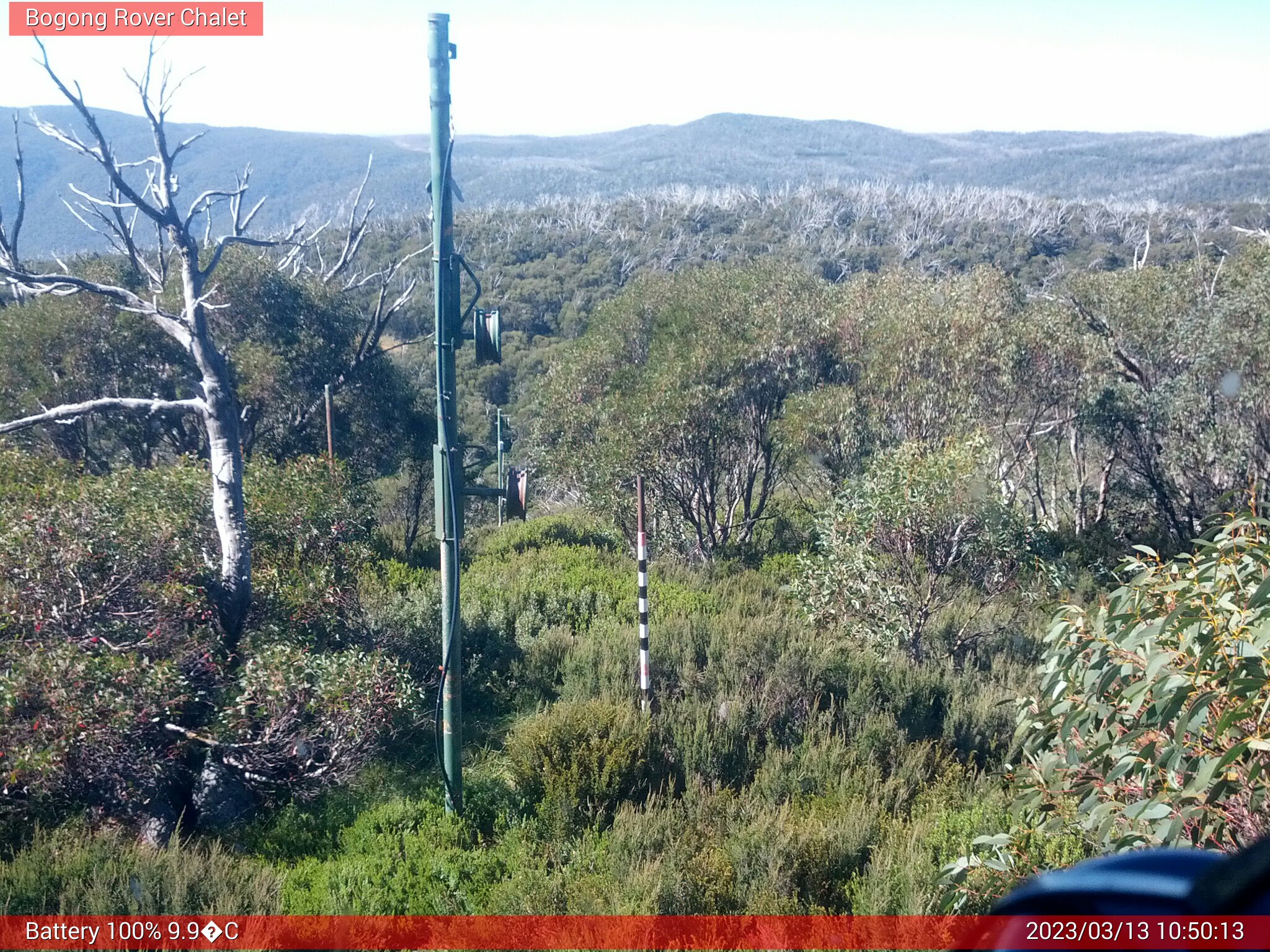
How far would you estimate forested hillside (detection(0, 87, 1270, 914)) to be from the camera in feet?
14.9

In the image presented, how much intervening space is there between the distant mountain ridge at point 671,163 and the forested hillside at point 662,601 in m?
45.1

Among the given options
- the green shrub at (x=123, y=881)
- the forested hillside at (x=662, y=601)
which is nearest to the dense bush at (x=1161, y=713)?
the forested hillside at (x=662, y=601)

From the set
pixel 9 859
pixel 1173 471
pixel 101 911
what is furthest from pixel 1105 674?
pixel 1173 471

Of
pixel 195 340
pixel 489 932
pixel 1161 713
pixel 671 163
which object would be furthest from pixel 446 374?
pixel 671 163

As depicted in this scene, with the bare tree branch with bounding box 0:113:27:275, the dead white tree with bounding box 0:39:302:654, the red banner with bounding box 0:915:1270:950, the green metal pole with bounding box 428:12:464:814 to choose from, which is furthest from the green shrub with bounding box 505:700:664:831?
the bare tree branch with bounding box 0:113:27:275

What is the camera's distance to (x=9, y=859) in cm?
511

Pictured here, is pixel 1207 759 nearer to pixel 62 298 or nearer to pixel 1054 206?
pixel 62 298

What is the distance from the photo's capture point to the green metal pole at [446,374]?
521 centimetres

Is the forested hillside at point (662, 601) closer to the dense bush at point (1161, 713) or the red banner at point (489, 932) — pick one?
the dense bush at point (1161, 713)

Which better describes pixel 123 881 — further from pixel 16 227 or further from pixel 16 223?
pixel 16 223

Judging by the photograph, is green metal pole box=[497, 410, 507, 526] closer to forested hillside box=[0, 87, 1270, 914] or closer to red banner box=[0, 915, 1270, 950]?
forested hillside box=[0, 87, 1270, 914]

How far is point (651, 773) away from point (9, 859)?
3.92 metres

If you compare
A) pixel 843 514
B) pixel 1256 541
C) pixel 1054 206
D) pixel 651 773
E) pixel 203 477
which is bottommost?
pixel 651 773

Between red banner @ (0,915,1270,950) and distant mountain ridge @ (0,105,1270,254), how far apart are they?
55948mm
